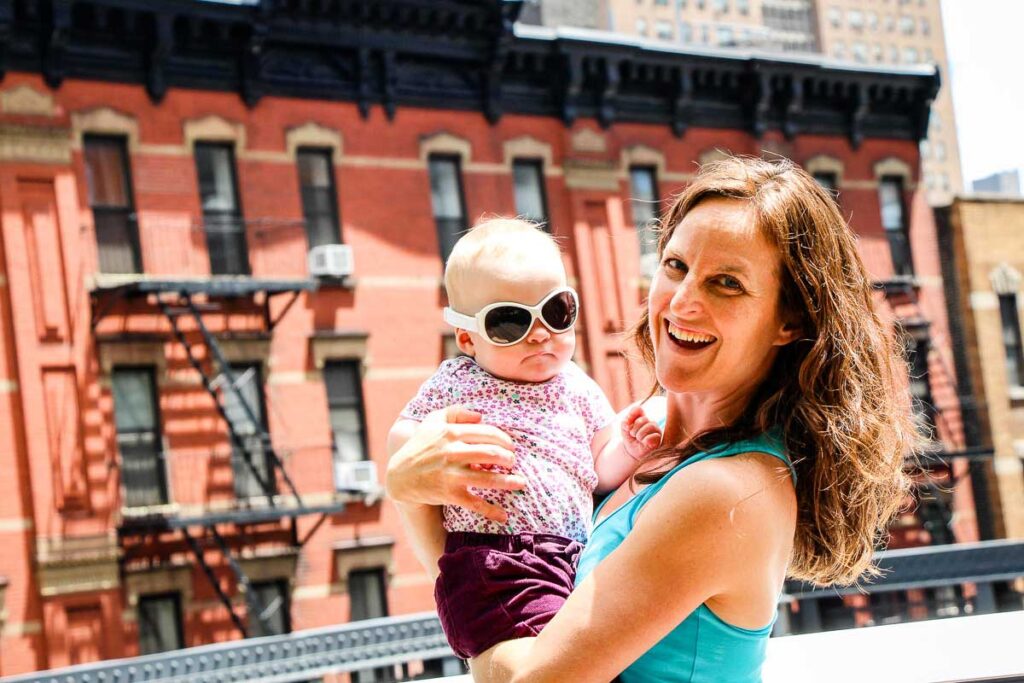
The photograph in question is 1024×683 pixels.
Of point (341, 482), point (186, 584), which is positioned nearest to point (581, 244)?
point (341, 482)

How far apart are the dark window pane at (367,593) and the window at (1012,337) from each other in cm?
1527

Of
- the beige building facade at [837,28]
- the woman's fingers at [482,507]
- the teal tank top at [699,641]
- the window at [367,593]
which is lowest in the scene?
the window at [367,593]

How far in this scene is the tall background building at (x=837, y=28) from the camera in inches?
3209

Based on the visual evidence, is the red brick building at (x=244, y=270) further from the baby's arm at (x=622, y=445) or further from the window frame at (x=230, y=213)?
the baby's arm at (x=622, y=445)

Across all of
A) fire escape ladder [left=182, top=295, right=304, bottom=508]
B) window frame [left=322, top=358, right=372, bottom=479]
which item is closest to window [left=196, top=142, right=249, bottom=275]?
fire escape ladder [left=182, top=295, right=304, bottom=508]

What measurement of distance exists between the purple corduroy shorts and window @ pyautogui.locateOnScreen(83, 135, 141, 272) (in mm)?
15654

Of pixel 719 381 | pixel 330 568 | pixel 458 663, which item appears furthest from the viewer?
pixel 330 568

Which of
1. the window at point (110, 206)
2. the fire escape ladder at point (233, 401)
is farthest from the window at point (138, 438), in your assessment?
the window at point (110, 206)

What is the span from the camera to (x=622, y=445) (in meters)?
2.65

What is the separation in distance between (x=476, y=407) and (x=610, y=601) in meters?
0.77

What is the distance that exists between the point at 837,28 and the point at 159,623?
82.5 metres

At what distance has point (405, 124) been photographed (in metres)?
20.1

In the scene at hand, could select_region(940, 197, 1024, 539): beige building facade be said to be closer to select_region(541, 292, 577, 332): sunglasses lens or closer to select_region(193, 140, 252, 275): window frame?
select_region(193, 140, 252, 275): window frame

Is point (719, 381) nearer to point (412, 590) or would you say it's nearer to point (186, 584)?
point (186, 584)
